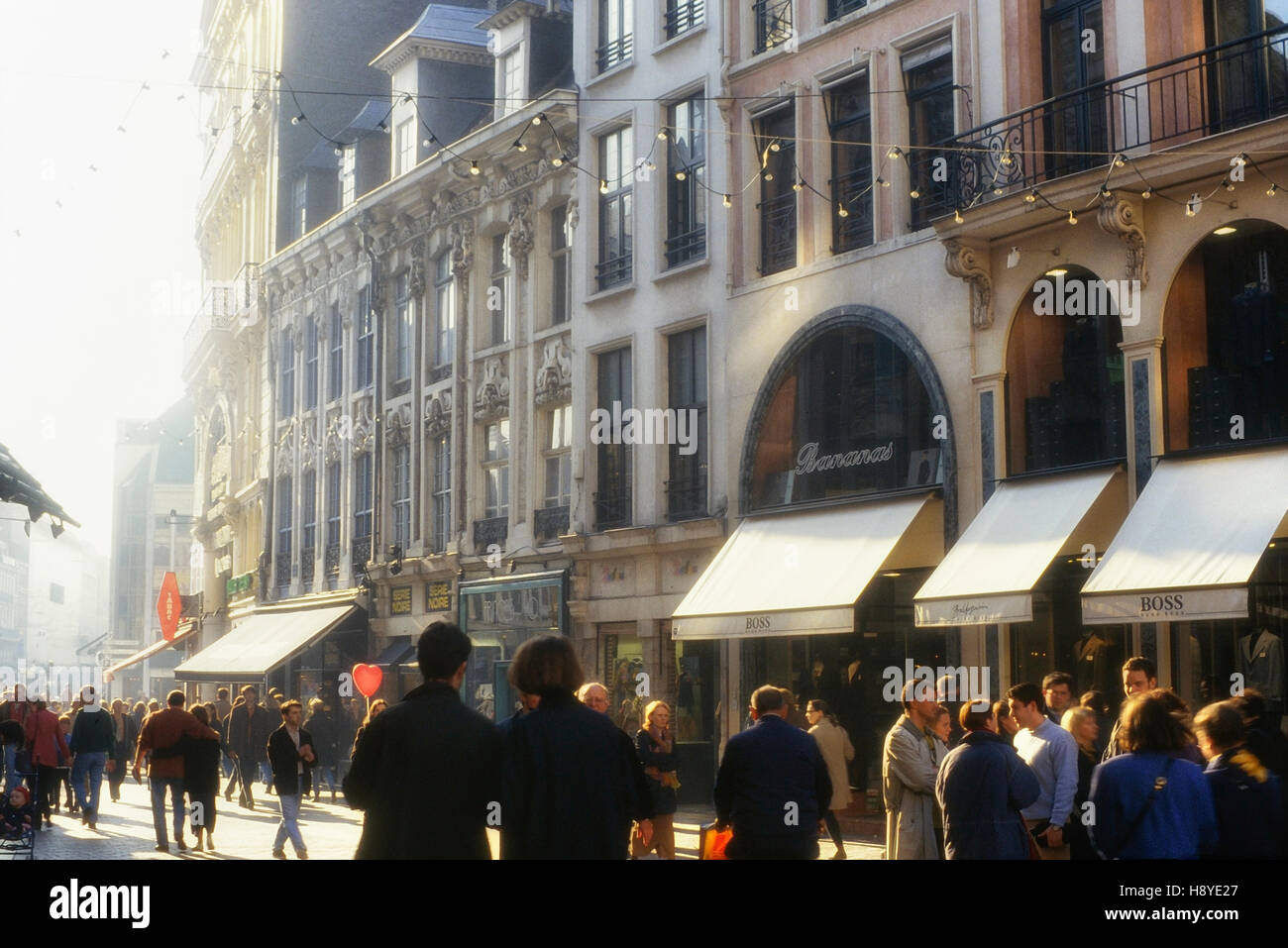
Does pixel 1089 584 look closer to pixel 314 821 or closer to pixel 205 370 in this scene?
pixel 314 821

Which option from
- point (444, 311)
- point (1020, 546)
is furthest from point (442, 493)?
point (1020, 546)

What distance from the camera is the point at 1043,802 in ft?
36.0

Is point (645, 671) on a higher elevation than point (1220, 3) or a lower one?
lower

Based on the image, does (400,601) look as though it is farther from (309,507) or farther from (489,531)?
(309,507)

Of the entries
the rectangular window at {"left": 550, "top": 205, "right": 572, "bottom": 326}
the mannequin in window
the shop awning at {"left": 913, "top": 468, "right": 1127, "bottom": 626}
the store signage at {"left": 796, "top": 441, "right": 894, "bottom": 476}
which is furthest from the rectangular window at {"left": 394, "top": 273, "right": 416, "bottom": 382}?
the mannequin in window

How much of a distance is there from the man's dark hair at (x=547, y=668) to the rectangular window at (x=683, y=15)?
2062 centimetres

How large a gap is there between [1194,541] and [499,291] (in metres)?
17.7

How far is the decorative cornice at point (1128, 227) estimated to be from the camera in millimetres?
18594

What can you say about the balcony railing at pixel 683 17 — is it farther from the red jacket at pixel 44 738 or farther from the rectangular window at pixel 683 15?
the red jacket at pixel 44 738

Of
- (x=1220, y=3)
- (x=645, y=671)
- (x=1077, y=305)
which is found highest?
(x=1220, y=3)

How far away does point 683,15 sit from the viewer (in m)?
27.2

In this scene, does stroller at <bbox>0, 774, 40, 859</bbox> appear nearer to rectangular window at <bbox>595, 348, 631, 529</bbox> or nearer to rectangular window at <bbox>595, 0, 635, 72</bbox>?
rectangular window at <bbox>595, 348, 631, 529</bbox>
